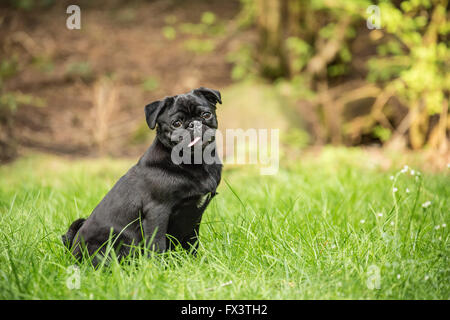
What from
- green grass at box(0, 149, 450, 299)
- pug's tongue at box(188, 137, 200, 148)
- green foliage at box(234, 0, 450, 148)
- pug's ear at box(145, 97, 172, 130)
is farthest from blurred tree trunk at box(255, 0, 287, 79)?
pug's tongue at box(188, 137, 200, 148)

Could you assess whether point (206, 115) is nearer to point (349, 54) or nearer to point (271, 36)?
point (271, 36)

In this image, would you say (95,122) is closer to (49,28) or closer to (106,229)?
(49,28)

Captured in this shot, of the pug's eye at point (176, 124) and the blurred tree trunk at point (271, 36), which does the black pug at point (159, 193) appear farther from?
the blurred tree trunk at point (271, 36)

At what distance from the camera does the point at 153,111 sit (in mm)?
2746

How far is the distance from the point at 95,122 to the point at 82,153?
4.09 feet

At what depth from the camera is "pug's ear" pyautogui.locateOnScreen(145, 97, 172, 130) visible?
8.88 ft

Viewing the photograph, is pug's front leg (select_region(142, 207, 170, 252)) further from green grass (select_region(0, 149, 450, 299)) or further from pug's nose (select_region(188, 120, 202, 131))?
pug's nose (select_region(188, 120, 202, 131))

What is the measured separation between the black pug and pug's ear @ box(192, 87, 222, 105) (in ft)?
0.40

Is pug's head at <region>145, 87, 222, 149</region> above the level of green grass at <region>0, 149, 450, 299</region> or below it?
above

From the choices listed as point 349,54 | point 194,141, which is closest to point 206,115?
point 194,141

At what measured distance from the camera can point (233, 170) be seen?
20.2 feet

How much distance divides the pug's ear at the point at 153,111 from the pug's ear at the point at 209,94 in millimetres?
299

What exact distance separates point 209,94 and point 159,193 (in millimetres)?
845
